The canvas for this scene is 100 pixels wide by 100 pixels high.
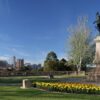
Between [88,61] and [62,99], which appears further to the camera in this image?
[88,61]

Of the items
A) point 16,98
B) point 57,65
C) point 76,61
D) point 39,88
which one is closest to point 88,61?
point 76,61

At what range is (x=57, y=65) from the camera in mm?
94375

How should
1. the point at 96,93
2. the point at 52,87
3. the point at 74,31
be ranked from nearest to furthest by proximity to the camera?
the point at 96,93, the point at 52,87, the point at 74,31

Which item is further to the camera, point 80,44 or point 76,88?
point 80,44

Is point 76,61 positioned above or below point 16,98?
above

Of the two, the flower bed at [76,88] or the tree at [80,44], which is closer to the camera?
the flower bed at [76,88]

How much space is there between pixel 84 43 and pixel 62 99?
62.3m

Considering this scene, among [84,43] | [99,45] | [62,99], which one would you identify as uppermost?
[84,43]

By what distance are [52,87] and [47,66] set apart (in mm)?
71639

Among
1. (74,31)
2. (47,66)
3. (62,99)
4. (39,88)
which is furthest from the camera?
(47,66)

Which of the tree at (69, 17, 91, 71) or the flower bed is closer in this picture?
the flower bed

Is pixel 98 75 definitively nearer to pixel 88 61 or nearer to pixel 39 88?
pixel 39 88

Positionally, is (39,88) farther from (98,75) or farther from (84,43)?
(84,43)

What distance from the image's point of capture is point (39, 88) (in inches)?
956
